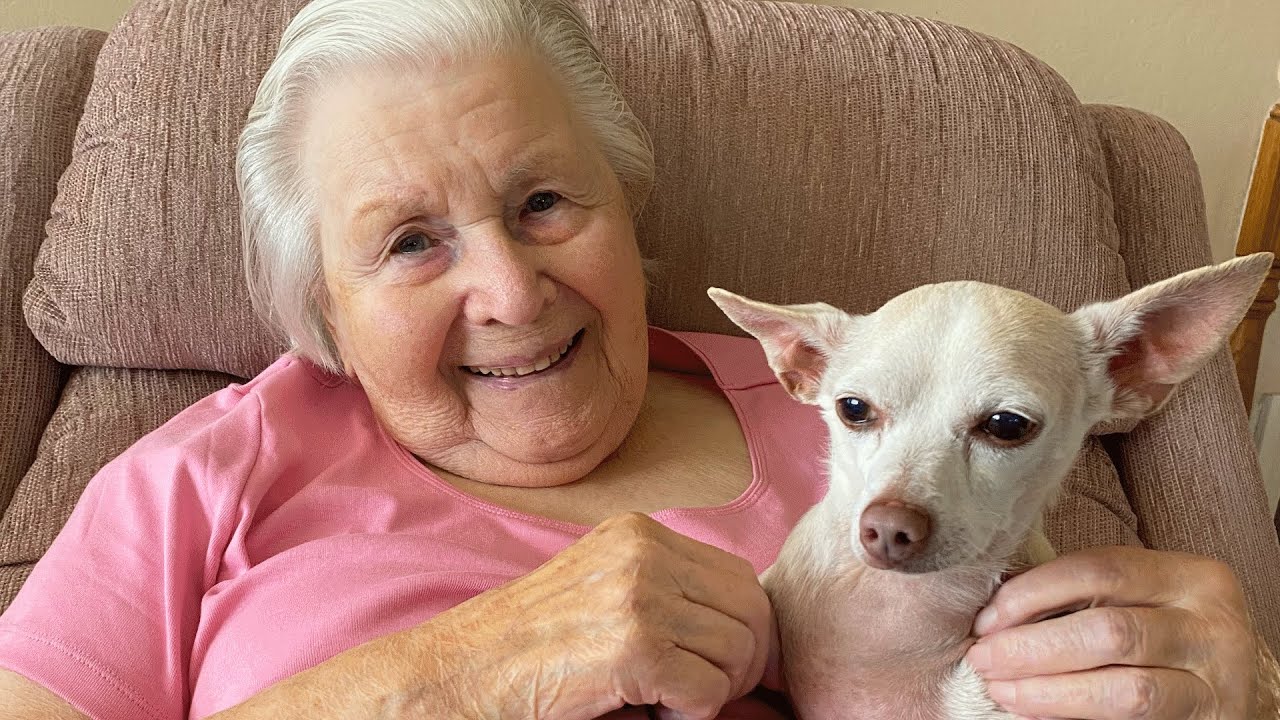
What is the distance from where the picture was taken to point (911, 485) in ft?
2.81

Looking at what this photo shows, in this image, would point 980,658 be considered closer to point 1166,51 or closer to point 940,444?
point 940,444

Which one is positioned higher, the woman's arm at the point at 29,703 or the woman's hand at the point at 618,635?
the woman's hand at the point at 618,635

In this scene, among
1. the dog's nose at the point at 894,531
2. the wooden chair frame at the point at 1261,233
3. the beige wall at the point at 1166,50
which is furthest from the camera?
the beige wall at the point at 1166,50

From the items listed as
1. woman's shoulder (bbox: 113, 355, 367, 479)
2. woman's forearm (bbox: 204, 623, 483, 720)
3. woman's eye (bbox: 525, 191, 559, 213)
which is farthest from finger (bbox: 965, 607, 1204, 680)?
woman's shoulder (bbox: 113, 355, 367, 479)

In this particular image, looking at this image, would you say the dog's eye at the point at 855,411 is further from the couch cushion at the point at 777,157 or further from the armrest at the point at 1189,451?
the armrest at the point at 1189,451

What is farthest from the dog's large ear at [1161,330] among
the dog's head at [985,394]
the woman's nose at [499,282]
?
the woman's nose at [499,282]

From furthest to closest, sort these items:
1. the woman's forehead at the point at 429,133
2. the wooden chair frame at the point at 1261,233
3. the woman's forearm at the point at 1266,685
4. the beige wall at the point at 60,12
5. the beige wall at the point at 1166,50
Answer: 1. the beige wall at the point at 1166,50
2. the wooden chair frame at the point at 1261,233
3. the beige wall at the point at 60,12
4. the woman's forehead at the point at 429,133
5. the woman's forearm at the point at 1266,685

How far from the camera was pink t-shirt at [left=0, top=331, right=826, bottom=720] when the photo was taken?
1.09 metres

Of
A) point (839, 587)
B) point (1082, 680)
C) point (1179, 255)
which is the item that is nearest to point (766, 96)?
point (1179, 255)

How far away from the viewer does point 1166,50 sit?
259 cm

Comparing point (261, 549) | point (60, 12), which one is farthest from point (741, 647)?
point (60, 12)

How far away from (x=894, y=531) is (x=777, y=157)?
913 mm

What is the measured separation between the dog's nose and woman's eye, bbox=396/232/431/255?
2.06ft

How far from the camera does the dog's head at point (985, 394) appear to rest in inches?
33.8
